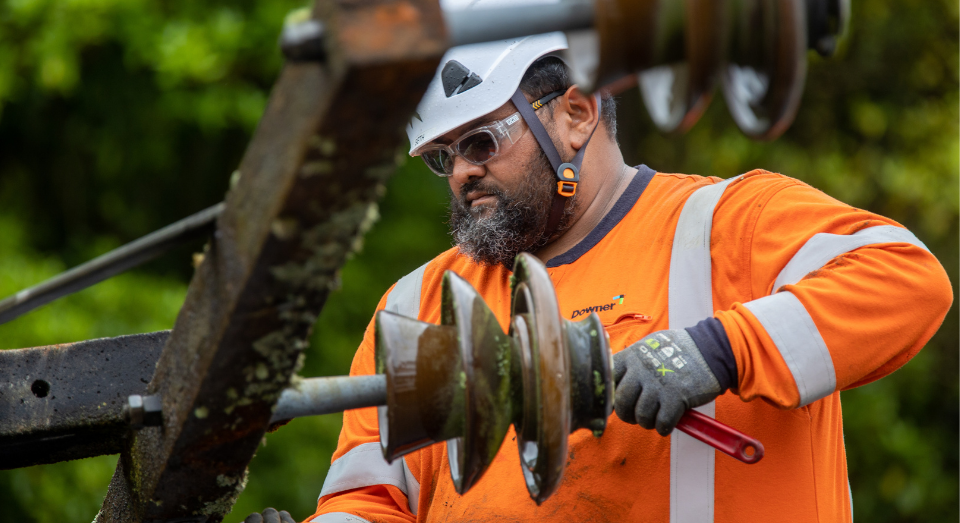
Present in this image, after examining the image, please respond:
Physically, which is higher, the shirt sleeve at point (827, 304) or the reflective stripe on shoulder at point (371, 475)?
the reflective stripe on shoulder at point (371, 475)

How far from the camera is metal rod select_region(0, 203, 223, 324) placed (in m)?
1.39

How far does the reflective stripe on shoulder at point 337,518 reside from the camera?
241cm

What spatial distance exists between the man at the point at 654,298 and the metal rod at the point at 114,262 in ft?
2.74

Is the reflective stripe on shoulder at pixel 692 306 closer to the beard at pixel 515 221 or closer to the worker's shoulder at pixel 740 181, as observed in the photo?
the worker's shoulder at pixel 740 181

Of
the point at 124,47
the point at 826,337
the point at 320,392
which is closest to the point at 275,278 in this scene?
the point at 320,392

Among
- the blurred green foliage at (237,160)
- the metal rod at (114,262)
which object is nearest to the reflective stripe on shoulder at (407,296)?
the metal rod at (114,262)

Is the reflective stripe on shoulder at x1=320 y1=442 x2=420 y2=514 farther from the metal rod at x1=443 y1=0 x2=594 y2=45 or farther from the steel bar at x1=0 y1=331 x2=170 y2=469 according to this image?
the metal rod at x1=443 y1=0 x2=594 y2=45

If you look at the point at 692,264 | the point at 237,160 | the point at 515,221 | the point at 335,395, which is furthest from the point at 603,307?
the point at 237,160

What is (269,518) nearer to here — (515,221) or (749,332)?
(515,221)

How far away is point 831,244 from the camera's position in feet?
6.75

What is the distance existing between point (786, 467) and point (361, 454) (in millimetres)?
1142

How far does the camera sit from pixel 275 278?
4.16 ft

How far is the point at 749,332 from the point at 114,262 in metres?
1.15

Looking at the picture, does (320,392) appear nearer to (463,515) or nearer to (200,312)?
(200,312)
